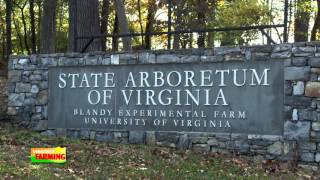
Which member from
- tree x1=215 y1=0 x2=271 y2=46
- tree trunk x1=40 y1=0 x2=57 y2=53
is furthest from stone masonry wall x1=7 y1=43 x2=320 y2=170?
tree x1=215 y1=0 x2=271 y2=46

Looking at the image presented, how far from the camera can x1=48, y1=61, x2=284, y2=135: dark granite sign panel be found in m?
7.92

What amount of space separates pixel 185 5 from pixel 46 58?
7.47 meters

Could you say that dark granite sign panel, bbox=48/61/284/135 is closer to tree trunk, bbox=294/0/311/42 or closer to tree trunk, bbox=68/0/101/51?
tree trunk, bbox=68/0/101/51

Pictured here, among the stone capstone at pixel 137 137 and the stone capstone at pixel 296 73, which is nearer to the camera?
the stone capstone at pixel 296 73

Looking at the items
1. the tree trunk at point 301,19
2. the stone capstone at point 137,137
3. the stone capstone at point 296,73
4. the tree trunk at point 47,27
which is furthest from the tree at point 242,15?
the stone capstone at point 296,73

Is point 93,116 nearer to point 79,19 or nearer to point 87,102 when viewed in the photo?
point 87,102

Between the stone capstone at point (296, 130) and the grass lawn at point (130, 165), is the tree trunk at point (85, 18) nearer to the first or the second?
the grass lawn at point (130, 165)

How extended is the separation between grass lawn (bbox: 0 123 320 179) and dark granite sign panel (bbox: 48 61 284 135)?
542 mm

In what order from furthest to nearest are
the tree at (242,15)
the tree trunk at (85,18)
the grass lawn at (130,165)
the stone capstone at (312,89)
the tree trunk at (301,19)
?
1. the tree at (242,15)
2. the tree trunk at (301,19)
3. the tree trunk at (85,18)
4. the stone capstone at (312,89)
5. the grass lawn at (130,165)

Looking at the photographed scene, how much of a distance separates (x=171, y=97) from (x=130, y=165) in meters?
1.86

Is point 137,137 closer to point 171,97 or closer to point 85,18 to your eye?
point 171,97

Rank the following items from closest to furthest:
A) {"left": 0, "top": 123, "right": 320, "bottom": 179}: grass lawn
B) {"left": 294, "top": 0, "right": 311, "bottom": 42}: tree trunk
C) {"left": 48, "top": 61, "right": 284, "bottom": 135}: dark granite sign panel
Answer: {"left": 0, "top": 123, "right": 320, "bottom": 179}: grass lawn → {"left": 48, "top": 61, "right": 284, "bottom": 135}: dark granite sign panel → {"left": 294, "top": 0, "right": 311, "bottom": 42}: tree trunk

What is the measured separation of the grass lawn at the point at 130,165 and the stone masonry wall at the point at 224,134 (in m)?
0.23

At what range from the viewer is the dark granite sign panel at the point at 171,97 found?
7922 millimetres
